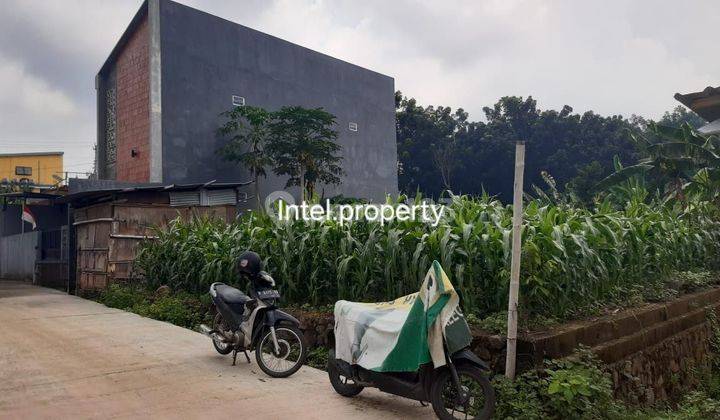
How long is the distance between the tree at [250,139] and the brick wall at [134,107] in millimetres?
2820

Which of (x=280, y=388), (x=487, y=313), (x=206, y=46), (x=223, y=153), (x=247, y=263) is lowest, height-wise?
(x=280, y=388)

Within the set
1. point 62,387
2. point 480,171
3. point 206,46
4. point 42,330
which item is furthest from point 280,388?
point 480,171

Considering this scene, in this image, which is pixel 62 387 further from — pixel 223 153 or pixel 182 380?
pixel 223 153

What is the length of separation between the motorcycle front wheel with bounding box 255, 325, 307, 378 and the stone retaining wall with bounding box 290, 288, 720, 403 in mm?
657

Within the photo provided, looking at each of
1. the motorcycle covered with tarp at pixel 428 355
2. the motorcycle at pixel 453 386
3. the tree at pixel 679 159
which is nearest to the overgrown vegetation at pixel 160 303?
the motorcycle covered with tarp at pixel 428 355

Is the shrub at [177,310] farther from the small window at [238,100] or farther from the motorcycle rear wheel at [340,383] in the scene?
the small window at [238,100]

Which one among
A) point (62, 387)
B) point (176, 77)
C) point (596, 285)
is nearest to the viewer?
point (62, 387)

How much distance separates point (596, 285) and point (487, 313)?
4.48 feet

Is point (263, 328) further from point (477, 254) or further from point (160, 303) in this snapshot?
point (160, 303)

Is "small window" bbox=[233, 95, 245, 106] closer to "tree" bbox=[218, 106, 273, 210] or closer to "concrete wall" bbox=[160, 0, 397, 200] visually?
"concrete wall" bbox=[160, 0, 397, 200]

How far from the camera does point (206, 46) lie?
867 inches

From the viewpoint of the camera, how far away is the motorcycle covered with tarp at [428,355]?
13.3ft

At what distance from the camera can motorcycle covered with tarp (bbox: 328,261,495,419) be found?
4059mm

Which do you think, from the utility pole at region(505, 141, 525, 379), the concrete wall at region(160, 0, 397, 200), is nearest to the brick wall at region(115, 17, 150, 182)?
the concrete wall at region(160, 0, 397, 200)
